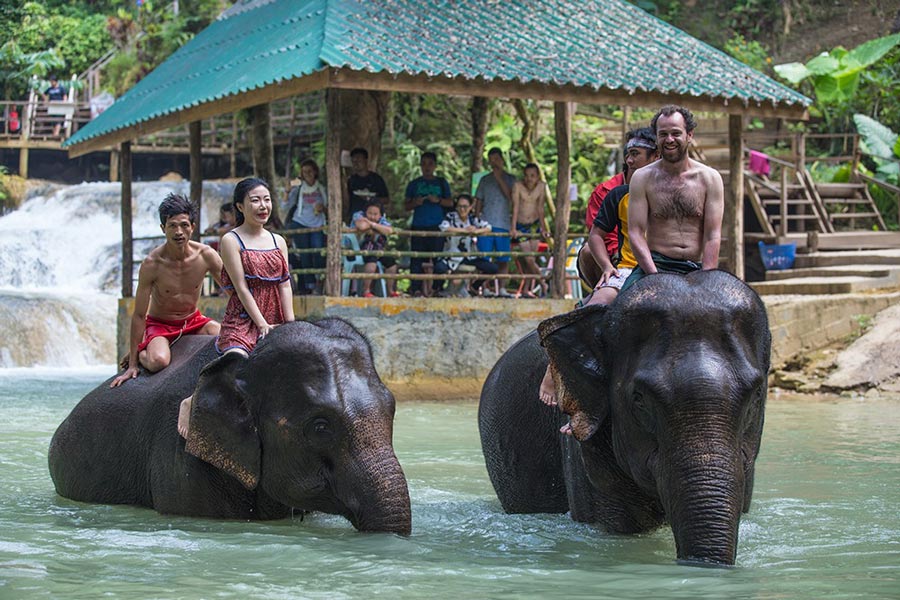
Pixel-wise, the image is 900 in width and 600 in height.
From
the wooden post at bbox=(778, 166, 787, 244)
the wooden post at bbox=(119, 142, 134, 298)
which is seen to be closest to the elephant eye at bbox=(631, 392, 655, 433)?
the wooden post at bbox=(119, 142, 134, 298)

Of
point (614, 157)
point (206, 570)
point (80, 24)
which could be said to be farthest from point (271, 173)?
point (80, 24)

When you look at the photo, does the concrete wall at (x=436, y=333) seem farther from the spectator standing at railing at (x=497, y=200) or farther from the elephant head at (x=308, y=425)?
the elephant head at (x=308, y=425)

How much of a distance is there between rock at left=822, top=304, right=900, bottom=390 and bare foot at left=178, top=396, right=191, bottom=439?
9.92 m

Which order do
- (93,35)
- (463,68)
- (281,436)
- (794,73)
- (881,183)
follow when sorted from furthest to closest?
(93,35) < (794,73) < (881,183) < (463,68) < (281,436)

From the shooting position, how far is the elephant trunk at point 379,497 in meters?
5.70

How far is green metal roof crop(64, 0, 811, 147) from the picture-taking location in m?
13.7

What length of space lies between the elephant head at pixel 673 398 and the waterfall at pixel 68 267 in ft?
52.4

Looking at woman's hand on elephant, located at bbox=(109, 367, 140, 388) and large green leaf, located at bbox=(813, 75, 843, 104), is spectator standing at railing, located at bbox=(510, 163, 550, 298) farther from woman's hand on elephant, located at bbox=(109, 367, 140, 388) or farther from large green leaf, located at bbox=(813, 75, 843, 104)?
large green leaf, located at bbox=(813, 75, 843, 104)

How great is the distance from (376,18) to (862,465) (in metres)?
7.88

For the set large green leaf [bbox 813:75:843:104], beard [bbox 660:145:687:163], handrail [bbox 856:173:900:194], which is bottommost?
beard [bbox 660:145:687:163]

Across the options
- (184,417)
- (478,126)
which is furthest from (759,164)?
(184,417)

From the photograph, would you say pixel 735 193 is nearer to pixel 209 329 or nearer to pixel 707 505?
pixel 209 329

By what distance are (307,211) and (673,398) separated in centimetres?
1069

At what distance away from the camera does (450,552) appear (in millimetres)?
5750
